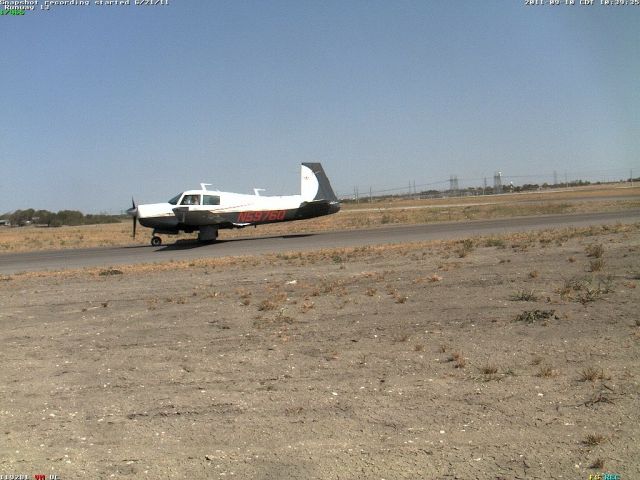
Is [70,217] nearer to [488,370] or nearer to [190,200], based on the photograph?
[190,200]

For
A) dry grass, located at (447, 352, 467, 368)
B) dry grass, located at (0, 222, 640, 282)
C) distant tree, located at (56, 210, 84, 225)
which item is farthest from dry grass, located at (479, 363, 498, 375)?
distant tree, located at (56, 210, 84, 225)

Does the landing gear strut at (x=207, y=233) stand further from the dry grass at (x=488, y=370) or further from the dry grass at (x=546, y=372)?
the dry grass at (x=546, y=372)

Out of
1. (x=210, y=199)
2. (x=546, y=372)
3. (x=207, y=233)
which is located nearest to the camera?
(x=546, y=372)

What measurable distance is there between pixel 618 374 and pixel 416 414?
2379 millimetres

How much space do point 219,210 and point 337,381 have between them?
2371 centimetres

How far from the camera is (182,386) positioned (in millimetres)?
6660

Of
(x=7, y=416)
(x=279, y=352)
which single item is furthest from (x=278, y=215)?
(x=7, y=416)

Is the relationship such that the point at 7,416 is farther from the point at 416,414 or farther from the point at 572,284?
the point at 572,284

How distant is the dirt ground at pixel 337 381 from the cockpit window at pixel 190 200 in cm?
1593

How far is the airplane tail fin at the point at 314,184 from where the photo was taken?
105ft

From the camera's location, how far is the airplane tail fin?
1259 inches

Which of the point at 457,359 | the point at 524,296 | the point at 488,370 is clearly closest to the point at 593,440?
the point at 488,370

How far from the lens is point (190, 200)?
2912 centimetres

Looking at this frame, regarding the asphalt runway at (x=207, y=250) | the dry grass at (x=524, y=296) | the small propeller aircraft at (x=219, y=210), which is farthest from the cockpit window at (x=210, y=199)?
the dry grass at (x=524, y=296)
